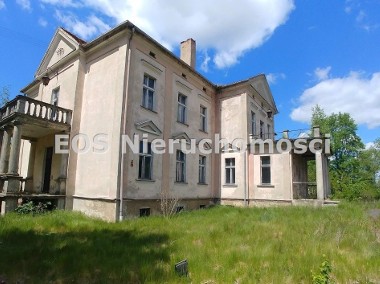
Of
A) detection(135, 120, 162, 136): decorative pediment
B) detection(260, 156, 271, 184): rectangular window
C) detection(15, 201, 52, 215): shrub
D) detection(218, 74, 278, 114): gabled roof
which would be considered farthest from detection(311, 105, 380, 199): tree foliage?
detection(15, 201, 52, 215): shrub

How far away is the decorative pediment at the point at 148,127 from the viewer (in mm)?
12397

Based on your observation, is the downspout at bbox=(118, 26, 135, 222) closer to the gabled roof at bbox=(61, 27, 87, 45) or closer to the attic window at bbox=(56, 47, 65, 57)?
the gabled roof at bbox=(61, 27, 87, 45)

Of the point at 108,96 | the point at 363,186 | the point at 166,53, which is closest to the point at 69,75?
the point at 108,96

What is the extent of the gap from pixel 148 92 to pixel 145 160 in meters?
3.32

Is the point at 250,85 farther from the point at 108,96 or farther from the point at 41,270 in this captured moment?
the point at 41,270

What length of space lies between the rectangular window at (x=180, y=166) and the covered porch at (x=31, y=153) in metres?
5.46

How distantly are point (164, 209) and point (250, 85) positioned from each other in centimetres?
1072

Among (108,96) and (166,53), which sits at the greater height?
(166,53)

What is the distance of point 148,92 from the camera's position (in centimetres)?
1343

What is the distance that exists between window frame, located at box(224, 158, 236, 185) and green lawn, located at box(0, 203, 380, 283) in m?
8.47

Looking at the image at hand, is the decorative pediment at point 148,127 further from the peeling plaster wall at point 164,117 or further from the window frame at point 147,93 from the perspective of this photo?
the window frame at point 147,93

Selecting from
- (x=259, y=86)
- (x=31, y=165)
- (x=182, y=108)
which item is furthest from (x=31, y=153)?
(x=259, y=86)

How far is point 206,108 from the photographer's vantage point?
60.1 feet

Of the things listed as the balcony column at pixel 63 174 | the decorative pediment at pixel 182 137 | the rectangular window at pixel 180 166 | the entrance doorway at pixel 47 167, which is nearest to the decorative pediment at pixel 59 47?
the entrance doorway at pixel 47 167
